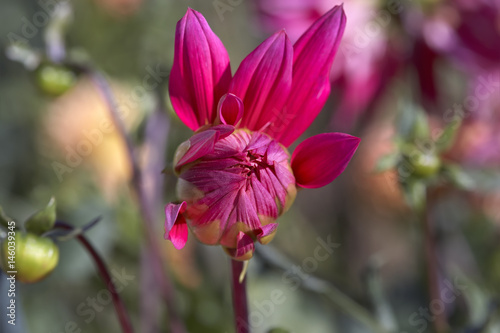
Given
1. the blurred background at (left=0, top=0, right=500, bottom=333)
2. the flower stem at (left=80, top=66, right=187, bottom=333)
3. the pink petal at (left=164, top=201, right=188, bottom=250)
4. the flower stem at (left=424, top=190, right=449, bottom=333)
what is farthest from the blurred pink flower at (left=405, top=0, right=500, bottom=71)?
the pink petal at (left=164, top=201, right=188, bottom=250)

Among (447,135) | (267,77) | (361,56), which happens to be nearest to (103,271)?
(267,77)

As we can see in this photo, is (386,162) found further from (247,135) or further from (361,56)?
(361,56)

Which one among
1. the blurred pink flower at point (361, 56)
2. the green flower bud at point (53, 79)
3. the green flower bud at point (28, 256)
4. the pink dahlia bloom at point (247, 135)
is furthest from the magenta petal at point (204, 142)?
the blurred pink flower at point (361, 56)

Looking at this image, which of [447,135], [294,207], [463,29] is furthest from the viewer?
[294,207]

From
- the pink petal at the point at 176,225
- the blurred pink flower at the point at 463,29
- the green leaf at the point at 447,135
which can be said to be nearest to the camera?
the pink petal at the point at 176,225

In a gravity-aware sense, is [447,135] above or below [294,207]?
above

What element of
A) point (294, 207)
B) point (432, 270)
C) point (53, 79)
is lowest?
point (294, 207)

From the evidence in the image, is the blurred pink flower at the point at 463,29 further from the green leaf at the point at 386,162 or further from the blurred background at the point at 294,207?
the green leaf at the point at 386,162
